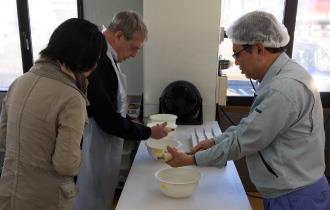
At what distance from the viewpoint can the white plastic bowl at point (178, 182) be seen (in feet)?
3.89

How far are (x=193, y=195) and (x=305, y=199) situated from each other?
392 mm

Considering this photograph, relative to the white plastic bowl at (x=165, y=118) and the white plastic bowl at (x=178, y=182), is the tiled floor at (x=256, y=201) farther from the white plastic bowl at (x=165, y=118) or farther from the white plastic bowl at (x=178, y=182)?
the white plastic bowl at (x=178, y=182)

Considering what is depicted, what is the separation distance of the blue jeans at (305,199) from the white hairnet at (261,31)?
20.3 inches

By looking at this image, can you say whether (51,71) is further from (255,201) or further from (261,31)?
(255,201)

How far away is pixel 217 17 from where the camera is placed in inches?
82.4

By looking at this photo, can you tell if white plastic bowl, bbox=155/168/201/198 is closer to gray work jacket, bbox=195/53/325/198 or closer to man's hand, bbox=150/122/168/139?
gray work jacket, bbox=195/53/325/198

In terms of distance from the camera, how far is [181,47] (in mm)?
2150

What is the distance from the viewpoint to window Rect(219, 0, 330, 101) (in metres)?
2.65

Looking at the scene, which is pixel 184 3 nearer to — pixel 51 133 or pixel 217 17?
pixel 217 17

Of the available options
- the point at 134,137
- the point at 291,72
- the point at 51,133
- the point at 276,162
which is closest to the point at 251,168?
the point at 276,162

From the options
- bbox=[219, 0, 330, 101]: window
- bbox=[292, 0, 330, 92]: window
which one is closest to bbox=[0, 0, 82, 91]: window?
bbox=[219, 0, 330, 101]: window

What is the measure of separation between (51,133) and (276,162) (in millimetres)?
777

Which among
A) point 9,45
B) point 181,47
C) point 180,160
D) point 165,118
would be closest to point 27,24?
point 9,45

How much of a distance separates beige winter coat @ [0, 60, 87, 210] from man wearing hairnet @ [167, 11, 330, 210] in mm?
534
